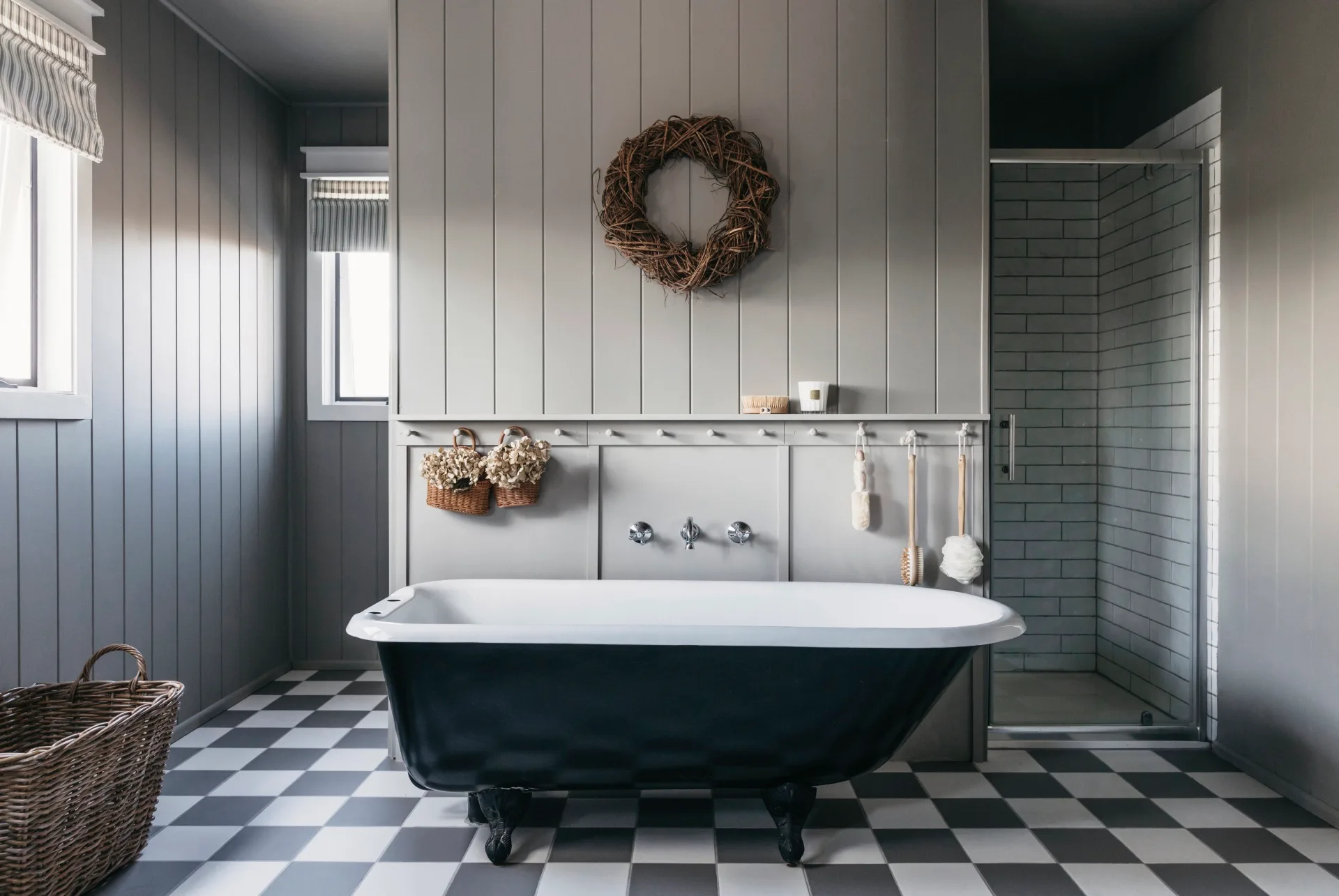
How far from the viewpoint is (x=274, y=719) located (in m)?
3.25

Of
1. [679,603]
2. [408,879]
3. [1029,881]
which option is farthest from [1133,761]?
[408,879]

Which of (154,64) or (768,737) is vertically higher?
(154,64)

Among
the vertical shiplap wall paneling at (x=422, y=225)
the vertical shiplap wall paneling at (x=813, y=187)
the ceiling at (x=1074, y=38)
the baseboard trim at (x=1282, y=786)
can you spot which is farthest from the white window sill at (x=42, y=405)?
the baseboard trim at (x=1282, y=786)

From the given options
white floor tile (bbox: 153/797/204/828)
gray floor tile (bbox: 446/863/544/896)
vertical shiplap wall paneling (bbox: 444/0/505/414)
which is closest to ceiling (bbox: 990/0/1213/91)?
vertical shiplap wall paneling (bbox: 444/0/505/414)

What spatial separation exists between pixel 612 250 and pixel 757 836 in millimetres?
1892

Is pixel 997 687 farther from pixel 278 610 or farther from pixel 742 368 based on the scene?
pixel 278 610

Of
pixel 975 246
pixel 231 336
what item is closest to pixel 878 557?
pixel 975 246

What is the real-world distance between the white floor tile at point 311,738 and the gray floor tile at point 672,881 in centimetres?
144

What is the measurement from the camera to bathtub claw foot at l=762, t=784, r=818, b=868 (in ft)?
7.06

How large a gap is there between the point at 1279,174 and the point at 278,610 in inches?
169

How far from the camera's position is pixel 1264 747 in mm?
2666

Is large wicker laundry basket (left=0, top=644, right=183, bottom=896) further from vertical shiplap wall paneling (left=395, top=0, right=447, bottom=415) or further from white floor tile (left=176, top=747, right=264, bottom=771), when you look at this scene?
vertical shiplap wall paneling (left=395, top=0, right=447, bottom=415)

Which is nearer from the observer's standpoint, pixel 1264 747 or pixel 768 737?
pixel 768 737

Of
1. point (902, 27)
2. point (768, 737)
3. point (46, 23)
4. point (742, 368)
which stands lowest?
point (768, 737)
